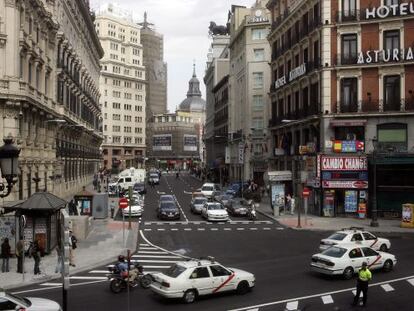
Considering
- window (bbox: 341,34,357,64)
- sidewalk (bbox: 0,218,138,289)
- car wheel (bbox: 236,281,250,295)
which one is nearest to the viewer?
car wheel (bbox: 236,281,250,295)

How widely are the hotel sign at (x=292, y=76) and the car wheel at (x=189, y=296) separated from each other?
130 feet

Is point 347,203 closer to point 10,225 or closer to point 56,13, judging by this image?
point 10,225

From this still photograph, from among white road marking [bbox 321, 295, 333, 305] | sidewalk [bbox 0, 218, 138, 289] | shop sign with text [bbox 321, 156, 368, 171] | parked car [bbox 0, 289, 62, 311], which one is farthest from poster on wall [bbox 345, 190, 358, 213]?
parked car [bbox 0, 289, 62, 311]

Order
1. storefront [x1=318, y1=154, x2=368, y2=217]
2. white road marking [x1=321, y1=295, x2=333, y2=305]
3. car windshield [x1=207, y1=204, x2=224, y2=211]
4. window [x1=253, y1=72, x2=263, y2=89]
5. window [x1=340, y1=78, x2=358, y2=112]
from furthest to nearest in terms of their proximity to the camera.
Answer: window [x1=253, y1=72, x2=263, y2=89], window [x1=340, y1=78, x2=358, y2=112], storefront [x1=318, y1=154, x2=368, y2=217], car windshield [x1=207, y1=204, x2=224, y2=211], white road marking [x1=321, y1=295, x2=333, y2=305]

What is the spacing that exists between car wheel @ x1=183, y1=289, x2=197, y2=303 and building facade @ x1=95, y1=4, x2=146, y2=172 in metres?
144

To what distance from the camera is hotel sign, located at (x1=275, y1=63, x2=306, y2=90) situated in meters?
57.5

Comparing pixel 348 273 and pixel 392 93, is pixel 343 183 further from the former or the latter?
pixel 348 273

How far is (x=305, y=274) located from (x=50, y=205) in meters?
13.9

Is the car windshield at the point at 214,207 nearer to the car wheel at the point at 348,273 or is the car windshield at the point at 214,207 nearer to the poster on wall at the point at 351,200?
the poster on wall at the point at 351,200

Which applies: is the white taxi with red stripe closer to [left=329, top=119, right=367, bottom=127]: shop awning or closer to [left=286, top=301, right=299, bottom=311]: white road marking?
[left=286, top=301, right=299, bottom=311]: white road marking

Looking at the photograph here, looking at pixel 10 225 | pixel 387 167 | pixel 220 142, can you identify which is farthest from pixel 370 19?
pixel 220 142

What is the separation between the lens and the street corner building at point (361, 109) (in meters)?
49.3

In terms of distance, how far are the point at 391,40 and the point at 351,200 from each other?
1468 centimetres

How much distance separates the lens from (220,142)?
405 ft
